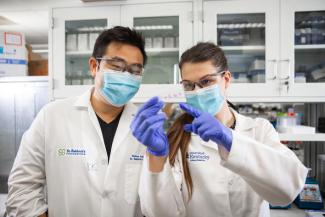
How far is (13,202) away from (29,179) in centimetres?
13

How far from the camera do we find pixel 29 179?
1.23 m

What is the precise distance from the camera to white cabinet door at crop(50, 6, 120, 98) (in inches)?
79.0

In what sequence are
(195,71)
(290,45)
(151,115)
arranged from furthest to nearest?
1. (290,45)
2. (195,71)
3. (151,115)

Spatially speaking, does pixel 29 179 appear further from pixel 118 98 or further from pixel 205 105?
pixel 205 105

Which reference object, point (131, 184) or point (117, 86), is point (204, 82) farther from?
point (131, 184)

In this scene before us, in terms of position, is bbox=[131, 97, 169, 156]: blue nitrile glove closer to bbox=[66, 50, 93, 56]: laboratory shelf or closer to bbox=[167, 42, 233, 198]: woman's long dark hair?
bbox=[167, 42, 233, 198]: woman's long dark hair

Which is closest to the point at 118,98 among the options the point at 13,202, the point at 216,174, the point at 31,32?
the point at 216,174

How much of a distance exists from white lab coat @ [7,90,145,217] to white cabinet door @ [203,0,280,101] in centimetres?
101

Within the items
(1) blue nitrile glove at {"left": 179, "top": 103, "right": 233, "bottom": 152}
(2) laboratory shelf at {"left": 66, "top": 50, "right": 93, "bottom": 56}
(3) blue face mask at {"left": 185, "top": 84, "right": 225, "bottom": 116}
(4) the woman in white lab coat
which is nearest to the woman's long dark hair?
(4) the woman in white lab coat

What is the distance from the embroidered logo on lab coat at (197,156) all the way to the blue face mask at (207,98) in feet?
0.66

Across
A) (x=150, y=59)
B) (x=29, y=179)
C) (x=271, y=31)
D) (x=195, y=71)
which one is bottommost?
(x=29, y=179)

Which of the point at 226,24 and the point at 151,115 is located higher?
the point at 226,24

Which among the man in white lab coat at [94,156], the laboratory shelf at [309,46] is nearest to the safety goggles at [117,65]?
the man in white lab coat at [94,156]

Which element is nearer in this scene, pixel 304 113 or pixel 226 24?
pixel 226 24
